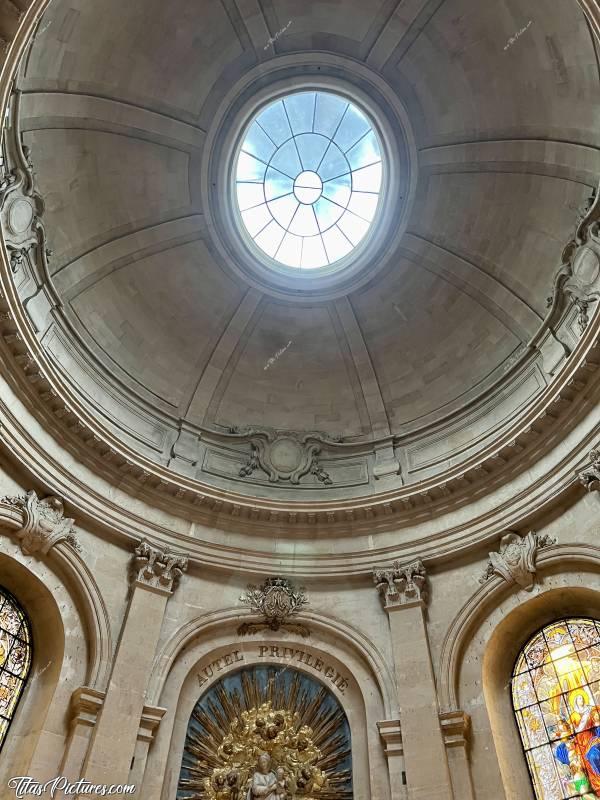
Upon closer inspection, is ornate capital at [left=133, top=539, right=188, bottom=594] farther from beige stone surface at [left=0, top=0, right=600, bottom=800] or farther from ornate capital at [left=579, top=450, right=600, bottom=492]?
ornate capital at [left=579, top=450, right=600, bottom=492]

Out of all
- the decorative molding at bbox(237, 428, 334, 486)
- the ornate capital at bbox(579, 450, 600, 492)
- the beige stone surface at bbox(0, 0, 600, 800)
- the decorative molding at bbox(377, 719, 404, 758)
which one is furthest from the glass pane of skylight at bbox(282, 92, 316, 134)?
the decorative molding at bbox(377, 719, 404, 758)

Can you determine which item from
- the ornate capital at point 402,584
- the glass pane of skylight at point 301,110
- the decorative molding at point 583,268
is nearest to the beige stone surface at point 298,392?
the ornate capital at point 402,584

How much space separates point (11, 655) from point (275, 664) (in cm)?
489

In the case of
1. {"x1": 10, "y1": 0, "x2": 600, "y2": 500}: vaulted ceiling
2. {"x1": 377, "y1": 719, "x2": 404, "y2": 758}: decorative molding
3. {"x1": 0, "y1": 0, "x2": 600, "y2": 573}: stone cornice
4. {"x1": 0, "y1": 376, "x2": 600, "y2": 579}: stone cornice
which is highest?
{"x1": 10, "y1": 0, "x2": 600, "y2": 500}: vaulted ceiling

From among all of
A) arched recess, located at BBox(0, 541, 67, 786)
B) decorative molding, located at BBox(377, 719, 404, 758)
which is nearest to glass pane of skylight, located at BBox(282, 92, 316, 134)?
arched recess, located at BBox(0, 541, 67, 786)

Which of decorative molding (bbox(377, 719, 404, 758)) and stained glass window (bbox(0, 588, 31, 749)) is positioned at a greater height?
stained glass window (bbox(0, 588, 31, 749))

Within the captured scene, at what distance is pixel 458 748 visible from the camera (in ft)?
33.2

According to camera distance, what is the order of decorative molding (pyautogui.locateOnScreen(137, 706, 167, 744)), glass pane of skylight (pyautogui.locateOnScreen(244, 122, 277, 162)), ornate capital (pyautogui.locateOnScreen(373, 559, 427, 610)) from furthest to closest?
1. glass pane of skylight (pyautogui.locateOnScreen(244, 122, 277, 162))
2. ornate capital (pyautogui.locateOnScreen(373, 559, 427, 610))
3. decorative molding (pyautogui.locateOnScreen(137, 706, 167, 744))

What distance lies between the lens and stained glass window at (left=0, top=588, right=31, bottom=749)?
10.1m

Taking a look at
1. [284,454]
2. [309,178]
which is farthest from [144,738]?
[309,178]

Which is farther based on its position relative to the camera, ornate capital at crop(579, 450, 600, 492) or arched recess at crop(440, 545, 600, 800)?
ornate capital at crop(579, 450, 600, 492)

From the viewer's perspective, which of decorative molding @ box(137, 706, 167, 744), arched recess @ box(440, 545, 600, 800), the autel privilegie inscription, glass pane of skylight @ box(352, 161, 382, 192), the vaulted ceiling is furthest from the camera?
glass pane of skylight @ box(352, 161, 382, 192)

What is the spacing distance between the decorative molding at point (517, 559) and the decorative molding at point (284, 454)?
17.2ft

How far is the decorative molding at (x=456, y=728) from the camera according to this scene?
10180 millimetres
